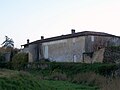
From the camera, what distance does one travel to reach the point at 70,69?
39.4 meters

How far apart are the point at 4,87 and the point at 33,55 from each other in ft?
180

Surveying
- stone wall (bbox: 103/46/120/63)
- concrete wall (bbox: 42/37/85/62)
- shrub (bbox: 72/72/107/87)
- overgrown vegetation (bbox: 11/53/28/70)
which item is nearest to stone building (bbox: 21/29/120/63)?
concrete wall (bbox: 42/37/85/62)

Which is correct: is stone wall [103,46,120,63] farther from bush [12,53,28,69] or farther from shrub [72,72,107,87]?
bush [12,53,28,69]

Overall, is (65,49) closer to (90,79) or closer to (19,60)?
(19,60)

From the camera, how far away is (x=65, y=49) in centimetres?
6100

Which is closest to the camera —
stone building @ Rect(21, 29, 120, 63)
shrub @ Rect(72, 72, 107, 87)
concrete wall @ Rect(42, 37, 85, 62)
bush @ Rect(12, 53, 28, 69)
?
shrub @ Rect(72, 72, 107, 87)

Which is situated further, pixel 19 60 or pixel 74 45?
pixel 19 60

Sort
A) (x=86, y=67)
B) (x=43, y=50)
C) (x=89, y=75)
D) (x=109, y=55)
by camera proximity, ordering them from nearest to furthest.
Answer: (x=89, y=75) → (x=86, y=67) → (x=109, y=55) → (x=43, y=50)

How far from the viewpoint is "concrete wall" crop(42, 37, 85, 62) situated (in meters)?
56.8

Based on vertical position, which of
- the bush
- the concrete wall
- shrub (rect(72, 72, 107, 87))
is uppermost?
the concrete wall

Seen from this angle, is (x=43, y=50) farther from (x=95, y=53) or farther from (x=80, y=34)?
(x=95, y=53)

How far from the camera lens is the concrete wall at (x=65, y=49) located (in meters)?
56.8

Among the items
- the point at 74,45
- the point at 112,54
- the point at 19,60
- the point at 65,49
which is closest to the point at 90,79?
the point at 112,54

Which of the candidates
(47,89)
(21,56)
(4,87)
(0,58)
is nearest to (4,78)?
(4,87)
